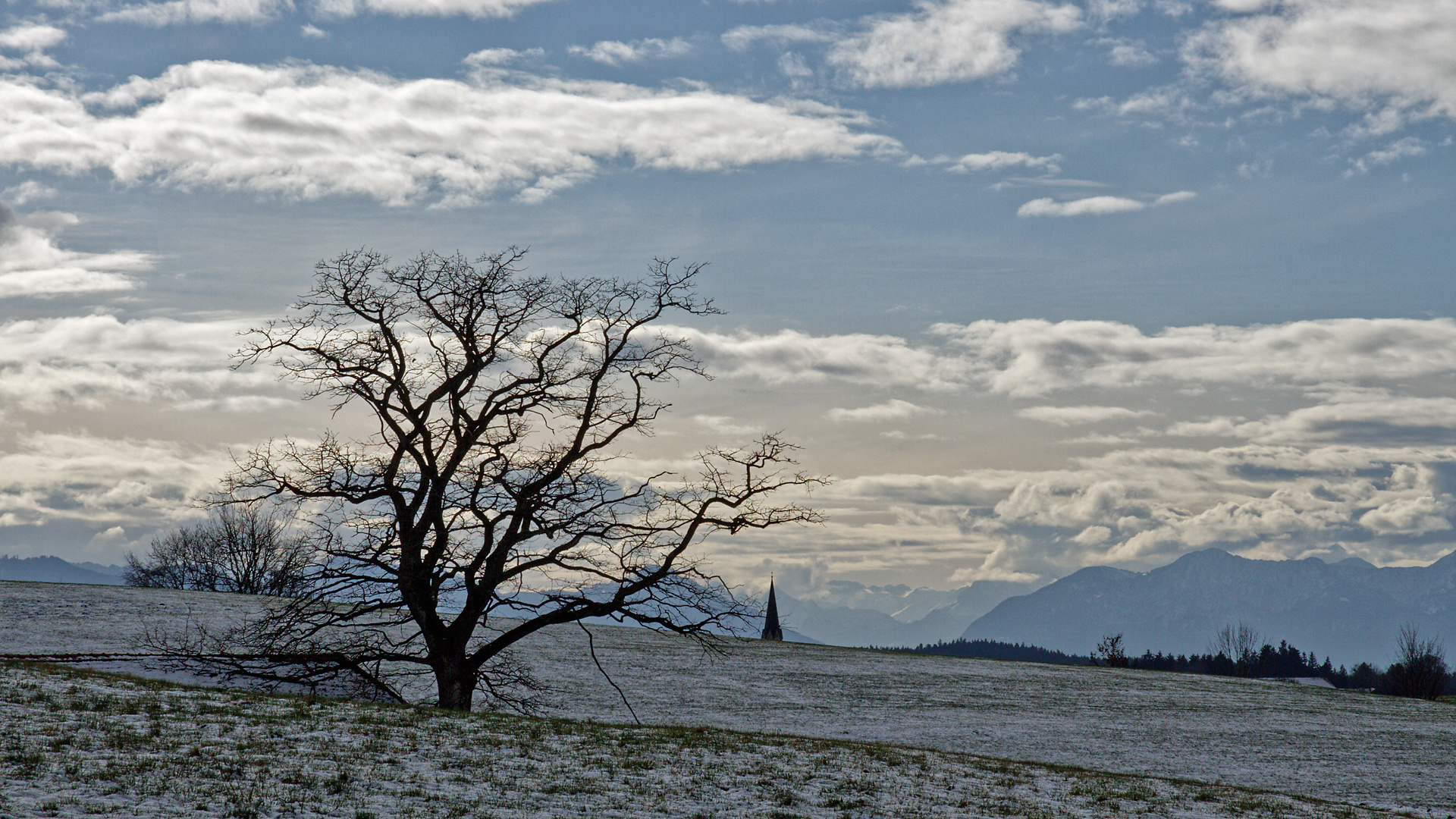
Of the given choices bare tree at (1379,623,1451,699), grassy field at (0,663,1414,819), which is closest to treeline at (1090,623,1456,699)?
bare tree at (1379,623,1451,699)

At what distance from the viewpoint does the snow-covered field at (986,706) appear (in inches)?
1478

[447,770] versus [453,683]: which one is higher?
[453,683]

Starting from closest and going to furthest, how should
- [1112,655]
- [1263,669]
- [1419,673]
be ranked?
[1419,673] → [1112,655] → [1263,669]

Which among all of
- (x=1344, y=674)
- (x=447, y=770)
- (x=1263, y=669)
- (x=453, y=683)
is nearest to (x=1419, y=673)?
(x=1263, y=669)

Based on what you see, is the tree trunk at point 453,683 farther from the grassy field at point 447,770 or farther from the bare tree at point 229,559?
the bare tree at point 229,559

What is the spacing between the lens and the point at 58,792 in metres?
13.1

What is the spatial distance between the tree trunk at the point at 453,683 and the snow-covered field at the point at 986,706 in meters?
12.3

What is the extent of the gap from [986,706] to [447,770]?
39195mm

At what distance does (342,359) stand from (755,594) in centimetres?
1234

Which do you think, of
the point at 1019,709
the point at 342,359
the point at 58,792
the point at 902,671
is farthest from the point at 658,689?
the point at 58,792

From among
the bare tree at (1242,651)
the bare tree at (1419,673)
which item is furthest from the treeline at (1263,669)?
the bare tree at (1419,673)

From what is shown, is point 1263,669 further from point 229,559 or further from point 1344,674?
point 229,559

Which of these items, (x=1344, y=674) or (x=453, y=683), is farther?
(x=1344, y=674)

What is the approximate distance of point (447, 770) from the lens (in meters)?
16.8
